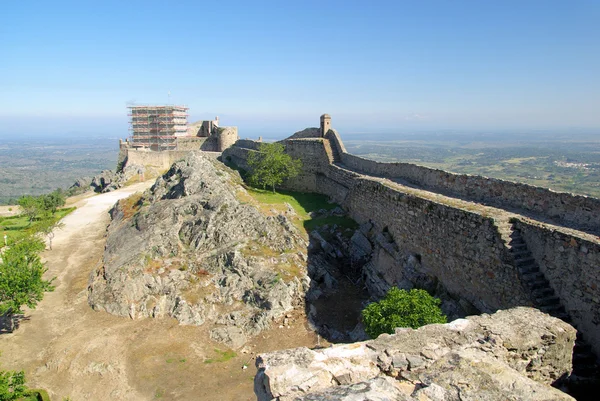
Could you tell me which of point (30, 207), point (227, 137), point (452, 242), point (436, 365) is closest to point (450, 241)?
point (452, 242)

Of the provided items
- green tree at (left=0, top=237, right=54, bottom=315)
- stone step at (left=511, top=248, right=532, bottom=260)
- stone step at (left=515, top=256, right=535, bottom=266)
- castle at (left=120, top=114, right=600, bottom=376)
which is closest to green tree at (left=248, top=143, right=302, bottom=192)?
castle at (left=120, top=114, right=600, bottom=376)

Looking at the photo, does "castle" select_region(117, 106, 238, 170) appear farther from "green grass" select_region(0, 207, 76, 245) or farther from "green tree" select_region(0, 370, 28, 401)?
"green tree" select_region(0, 370, 28, 401)

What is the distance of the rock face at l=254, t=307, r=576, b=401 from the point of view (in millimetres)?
5895

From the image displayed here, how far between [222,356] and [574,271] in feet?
38.8

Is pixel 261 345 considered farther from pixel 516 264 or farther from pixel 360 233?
pixel 516 264

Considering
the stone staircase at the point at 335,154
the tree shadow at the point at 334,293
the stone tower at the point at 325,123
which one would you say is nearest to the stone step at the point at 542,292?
the tree shadow at the point at 334,293

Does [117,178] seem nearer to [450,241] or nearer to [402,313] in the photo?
[450,241]

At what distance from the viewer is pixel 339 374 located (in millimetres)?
6266

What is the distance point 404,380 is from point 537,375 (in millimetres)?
3612

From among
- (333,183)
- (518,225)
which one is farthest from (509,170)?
(518,225)

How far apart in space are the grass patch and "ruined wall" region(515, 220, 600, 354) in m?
10.9

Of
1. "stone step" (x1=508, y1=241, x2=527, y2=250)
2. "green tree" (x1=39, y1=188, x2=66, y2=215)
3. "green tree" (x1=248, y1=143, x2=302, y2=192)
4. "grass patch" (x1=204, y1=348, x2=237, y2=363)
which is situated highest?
"green tree" (x1=248, y1=143, x2=302, y2=192)

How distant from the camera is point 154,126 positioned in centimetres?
5994

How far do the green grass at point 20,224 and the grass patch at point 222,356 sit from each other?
66.1 feet
